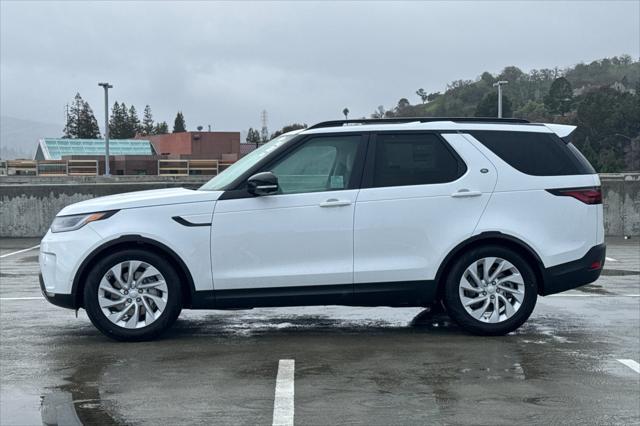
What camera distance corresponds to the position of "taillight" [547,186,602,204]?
775 centimetres

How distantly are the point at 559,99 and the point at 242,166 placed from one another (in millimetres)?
104324

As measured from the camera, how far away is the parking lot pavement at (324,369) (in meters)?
5.36

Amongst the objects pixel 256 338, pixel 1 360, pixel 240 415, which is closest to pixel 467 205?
pixel 256 338

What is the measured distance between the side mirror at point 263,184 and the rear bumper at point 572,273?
8.14 feet

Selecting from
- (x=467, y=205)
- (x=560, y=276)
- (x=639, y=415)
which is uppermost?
(x=467, y=205)

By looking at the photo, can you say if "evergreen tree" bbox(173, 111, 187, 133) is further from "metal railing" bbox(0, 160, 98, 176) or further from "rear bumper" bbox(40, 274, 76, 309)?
"rear bumper" bbox(40, 274, 76, 309)

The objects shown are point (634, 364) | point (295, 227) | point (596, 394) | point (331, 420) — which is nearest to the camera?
point (331, 420)

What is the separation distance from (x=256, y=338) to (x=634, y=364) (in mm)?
3064

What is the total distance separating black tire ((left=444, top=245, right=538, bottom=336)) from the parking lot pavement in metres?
0.13

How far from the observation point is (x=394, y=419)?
5.21m

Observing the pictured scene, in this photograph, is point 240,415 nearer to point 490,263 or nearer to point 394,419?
point 394,419

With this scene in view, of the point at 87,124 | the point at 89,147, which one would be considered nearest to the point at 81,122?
the point at 87,124

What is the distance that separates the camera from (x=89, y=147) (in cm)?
9712

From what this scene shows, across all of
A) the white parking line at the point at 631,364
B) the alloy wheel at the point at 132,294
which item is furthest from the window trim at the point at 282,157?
the white parking line at the point at 631,364
